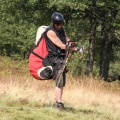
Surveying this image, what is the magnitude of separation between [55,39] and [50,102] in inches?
62.6

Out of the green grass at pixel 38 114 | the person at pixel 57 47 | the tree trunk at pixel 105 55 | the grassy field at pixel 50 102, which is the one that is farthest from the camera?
the tree trunk at pixel 105 55

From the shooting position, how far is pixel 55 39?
663 centimetres

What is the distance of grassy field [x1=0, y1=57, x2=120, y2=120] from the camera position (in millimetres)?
6004

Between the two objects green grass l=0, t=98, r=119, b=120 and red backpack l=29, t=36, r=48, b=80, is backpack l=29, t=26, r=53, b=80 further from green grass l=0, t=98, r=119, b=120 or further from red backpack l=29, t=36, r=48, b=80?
green grass l=0, t=98, r=119, b=120

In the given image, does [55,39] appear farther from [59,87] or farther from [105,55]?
[105,55]

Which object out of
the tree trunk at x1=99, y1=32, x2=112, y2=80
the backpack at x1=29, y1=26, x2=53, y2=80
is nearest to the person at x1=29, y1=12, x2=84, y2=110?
the backpack at x1=29, y1=26, x2=53, y2=80

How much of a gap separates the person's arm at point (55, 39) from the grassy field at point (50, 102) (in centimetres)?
114

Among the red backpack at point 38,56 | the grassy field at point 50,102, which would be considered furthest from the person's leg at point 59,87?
the red backpack at point 38,56

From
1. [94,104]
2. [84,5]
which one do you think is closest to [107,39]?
[84,5]

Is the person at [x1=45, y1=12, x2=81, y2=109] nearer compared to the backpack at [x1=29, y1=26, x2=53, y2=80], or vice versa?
the backpack at [x1=29, y1=26, x2=53, y2=80]

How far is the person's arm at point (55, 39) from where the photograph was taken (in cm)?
661

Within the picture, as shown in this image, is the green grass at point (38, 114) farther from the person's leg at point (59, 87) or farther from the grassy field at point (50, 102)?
the person's leg at point (59, 87)

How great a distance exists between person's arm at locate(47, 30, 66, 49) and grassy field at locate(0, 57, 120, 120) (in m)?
1.14

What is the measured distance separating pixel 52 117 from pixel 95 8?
57.5 ft
